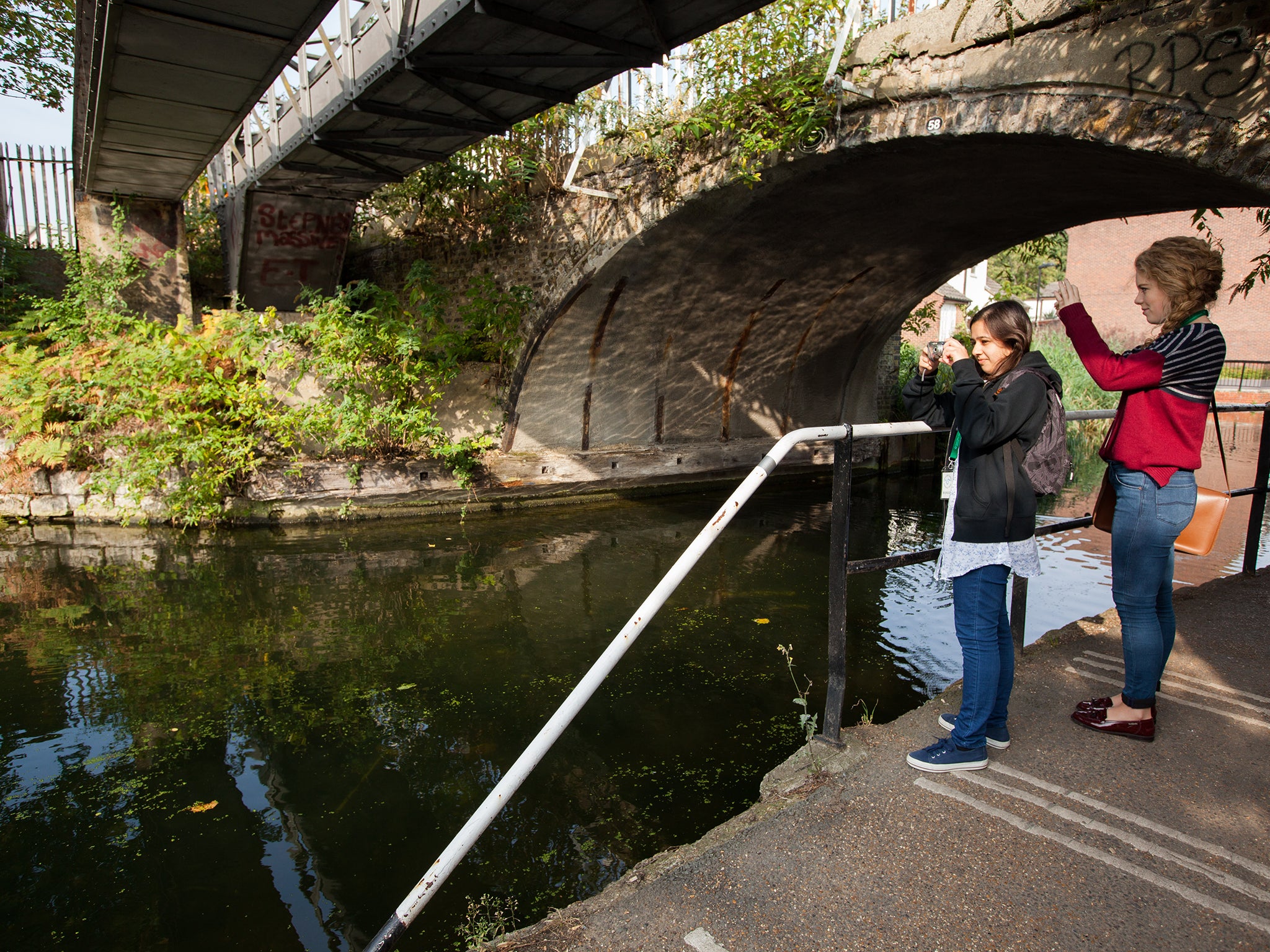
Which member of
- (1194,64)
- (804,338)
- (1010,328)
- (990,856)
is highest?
(1194,64)

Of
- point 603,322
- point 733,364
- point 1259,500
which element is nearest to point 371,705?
point 1259,500

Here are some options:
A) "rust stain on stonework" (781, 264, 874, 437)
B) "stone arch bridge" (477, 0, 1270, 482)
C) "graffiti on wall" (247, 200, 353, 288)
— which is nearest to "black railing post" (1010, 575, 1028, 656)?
"stone arch bridge" (477, 0, 1270, 482)

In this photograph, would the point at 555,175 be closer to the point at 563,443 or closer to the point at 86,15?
the point at 563,443

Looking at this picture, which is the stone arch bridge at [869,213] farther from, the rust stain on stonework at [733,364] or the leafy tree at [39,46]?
the leafy tree at [39,46]

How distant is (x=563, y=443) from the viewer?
1052cm

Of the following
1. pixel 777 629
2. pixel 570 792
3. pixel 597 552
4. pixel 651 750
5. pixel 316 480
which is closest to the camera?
pixel 570 792

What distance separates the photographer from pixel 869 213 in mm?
8273

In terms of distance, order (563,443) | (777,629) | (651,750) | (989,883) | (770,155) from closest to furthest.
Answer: (989,883) → (651,750) → (777,629) → (770,155) → (563,443)

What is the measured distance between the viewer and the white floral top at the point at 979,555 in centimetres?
235

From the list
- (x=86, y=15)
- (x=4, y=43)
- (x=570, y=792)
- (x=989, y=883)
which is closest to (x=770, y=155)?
(x=86, y=15)

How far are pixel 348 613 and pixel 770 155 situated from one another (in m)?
5.12

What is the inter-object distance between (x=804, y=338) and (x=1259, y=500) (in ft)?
27.2

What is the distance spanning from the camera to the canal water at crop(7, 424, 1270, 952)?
117 inches

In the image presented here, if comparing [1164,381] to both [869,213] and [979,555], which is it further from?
[869,213]
